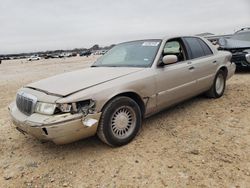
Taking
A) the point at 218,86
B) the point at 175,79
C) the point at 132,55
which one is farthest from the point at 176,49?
the point at 218,86

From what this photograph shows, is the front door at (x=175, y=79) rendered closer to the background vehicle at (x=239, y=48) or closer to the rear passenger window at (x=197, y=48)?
the rear passenger window at (x=197, y=48)

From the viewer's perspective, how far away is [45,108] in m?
3.12

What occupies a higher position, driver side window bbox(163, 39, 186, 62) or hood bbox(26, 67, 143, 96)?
driver side window bbox(163, 39, 186, 62)

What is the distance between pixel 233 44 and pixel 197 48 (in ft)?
15.5

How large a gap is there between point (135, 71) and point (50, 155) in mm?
1752

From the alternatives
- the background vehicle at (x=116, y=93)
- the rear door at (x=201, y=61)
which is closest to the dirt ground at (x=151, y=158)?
the background vehicle at (x=116, y=93)

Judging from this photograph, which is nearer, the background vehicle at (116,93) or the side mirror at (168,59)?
the background vehicle at (116,93)

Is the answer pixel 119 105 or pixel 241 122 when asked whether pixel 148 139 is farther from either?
pixel 241 122

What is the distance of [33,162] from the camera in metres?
3.32

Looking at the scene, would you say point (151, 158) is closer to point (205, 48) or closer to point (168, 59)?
point (168, 59)

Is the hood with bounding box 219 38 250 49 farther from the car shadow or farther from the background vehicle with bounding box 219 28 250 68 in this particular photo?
the car shadow

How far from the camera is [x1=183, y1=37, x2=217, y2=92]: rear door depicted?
481 centimetres

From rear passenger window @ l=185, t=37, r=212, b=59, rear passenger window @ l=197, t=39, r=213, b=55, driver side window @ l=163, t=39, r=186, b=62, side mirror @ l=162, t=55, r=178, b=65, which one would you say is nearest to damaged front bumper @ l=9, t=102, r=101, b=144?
side mirror @ l=162, t=55, r=178, b=65

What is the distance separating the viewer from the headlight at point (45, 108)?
307 centimetres
